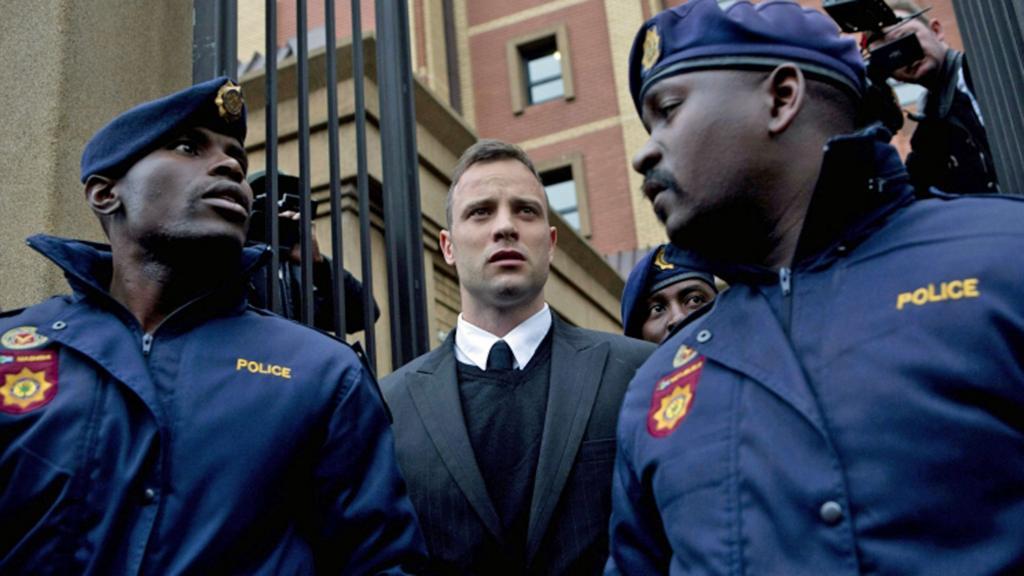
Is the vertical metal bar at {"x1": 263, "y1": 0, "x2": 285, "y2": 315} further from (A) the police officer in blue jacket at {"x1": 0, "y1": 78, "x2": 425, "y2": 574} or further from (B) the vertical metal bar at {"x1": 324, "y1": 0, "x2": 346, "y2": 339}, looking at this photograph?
(A) the police officer in blue jacket at {"x1": 0, "y1": 78, "x2": 425, "y2": 574}

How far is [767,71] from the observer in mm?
2117

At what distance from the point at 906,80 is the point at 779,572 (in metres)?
1.83

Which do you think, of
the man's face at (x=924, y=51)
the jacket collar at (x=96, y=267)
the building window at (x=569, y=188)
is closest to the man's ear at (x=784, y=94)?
the man's face at (x=924, y=51)

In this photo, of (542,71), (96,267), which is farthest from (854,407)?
(542,71)

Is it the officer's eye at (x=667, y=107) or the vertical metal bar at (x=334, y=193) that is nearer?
the officer's eye at (x=667, y=107)

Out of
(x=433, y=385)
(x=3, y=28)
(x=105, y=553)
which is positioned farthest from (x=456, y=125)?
(x=105, y=553)

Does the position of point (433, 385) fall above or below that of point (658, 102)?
below

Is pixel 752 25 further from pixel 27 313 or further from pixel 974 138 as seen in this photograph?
pixel 27 313

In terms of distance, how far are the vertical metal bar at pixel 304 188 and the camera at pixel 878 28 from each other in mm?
1830

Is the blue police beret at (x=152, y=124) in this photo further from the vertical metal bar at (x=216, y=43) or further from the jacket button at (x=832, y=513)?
the jacket button at (x=832, y=513)

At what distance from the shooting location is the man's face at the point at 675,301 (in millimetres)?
4211

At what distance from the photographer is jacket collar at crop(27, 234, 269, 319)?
2.39m

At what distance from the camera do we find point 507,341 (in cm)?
313

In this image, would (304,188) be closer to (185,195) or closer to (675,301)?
(185,195)
